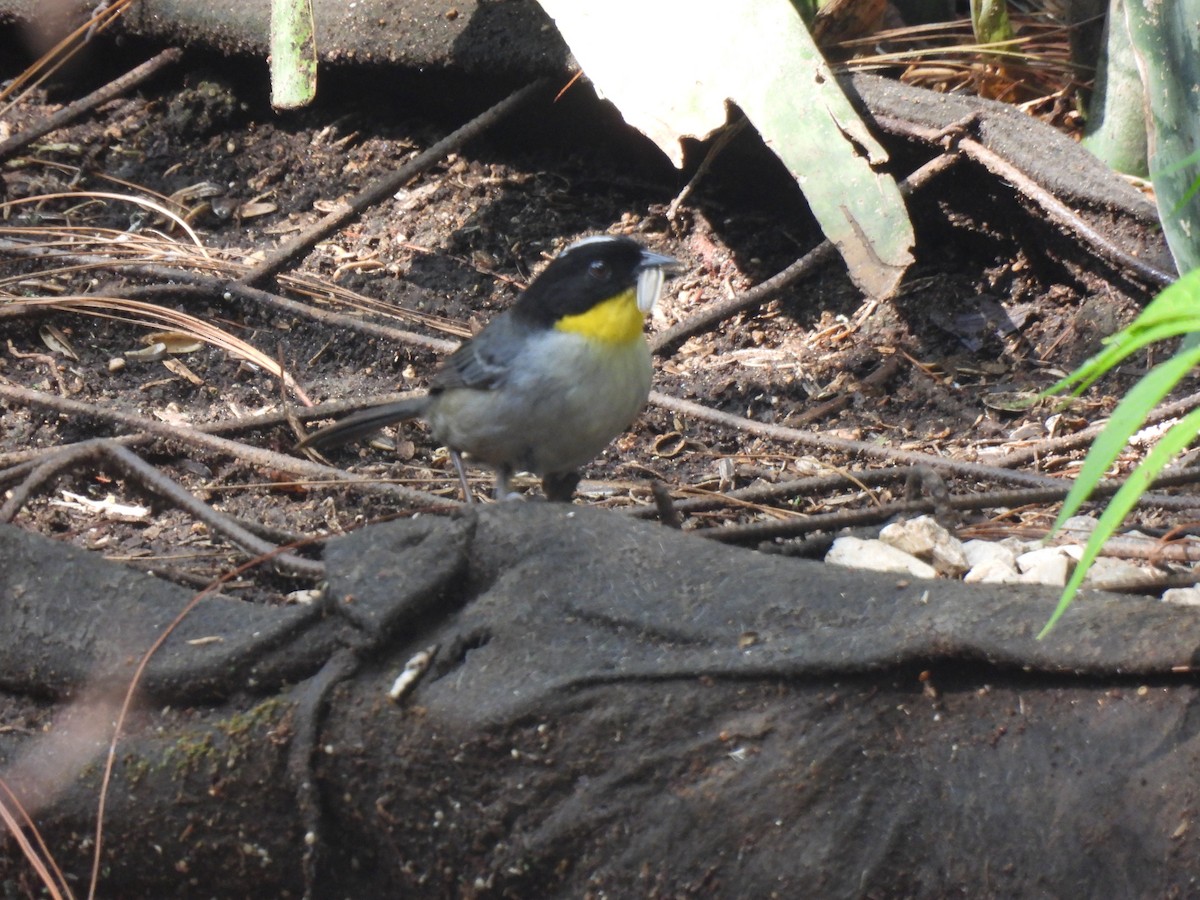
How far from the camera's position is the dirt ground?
14.9 feet

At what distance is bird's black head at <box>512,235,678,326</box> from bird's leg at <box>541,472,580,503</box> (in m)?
0.54

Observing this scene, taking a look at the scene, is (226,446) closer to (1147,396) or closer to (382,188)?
(382,188)

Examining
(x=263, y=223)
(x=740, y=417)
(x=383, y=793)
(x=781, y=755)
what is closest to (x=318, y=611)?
(x=383, y=793)

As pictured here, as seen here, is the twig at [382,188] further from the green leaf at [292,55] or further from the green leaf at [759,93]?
the green leaf at [759,93]

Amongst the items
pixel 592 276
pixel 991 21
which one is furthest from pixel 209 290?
pixel 991 21

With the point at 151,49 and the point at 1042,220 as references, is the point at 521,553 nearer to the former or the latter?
the point at 1042,220

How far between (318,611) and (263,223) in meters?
4.05

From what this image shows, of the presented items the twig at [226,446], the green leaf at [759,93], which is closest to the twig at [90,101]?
the twig at [226,446]

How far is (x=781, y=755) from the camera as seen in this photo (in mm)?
2650

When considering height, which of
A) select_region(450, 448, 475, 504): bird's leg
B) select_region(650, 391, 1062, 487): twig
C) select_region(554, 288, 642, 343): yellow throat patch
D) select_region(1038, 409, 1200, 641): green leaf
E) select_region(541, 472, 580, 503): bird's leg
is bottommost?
select_region(650, 391, 1062, 487): twig

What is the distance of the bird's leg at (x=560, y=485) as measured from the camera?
175 inches

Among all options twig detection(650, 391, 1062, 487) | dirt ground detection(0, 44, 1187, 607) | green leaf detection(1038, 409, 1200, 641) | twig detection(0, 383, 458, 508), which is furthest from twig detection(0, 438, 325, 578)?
green leaf detection(1038, 409, 1200, 641)

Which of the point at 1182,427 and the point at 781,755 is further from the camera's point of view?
the point at 781,755

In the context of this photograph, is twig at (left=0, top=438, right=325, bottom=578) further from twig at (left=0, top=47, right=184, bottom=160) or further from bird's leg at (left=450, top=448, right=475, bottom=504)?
twig at (left=0, top=47, right=184, bottom=160)
